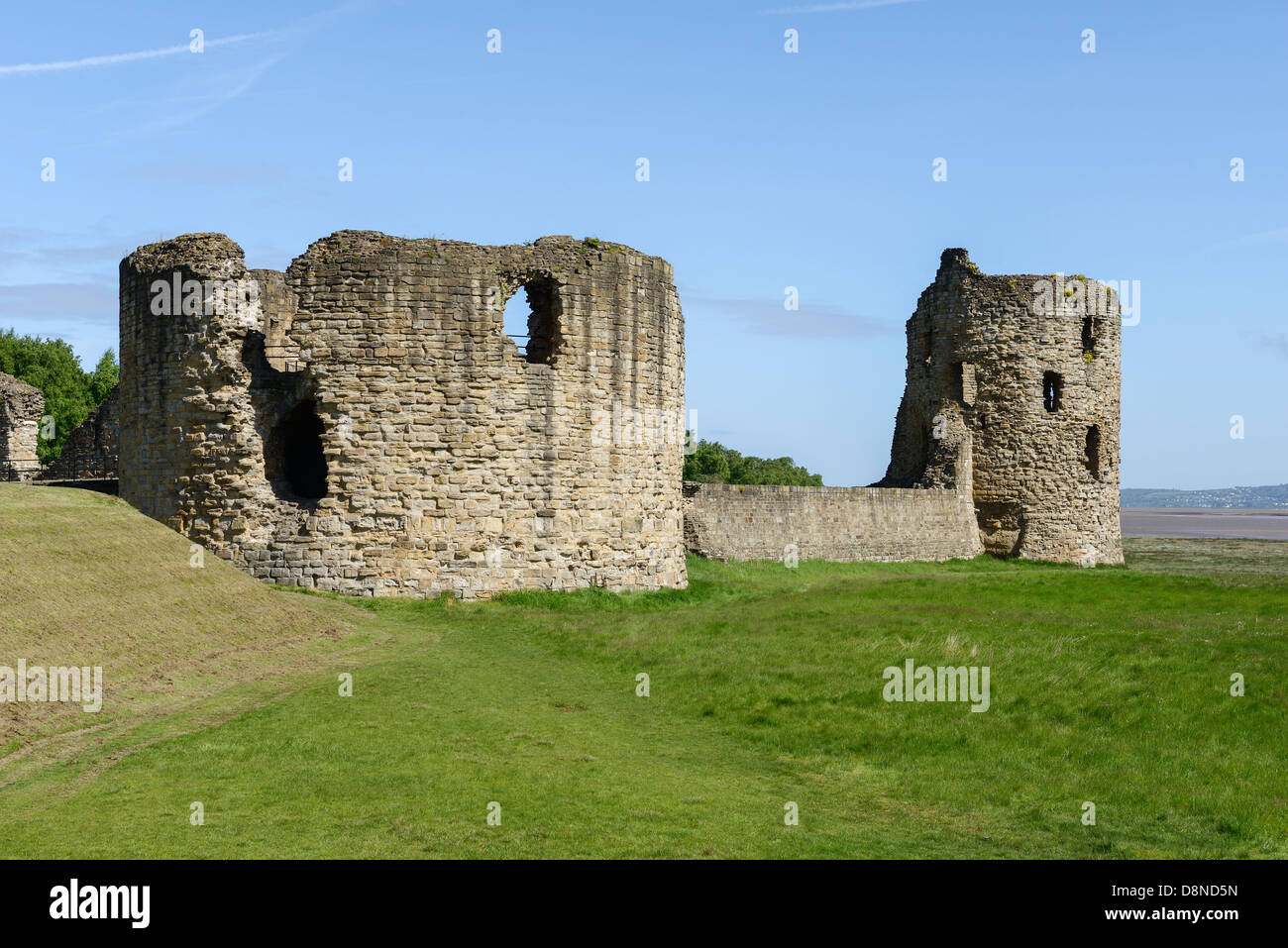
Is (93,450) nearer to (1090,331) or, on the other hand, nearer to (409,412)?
(409,412)

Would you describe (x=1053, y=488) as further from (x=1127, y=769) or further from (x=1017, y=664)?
(x=1127, y=769)

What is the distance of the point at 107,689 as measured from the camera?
1257 cm

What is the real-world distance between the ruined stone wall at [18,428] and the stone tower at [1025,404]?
24282 millimetres

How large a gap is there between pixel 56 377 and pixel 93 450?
3145cm

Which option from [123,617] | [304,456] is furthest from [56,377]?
[123,617]

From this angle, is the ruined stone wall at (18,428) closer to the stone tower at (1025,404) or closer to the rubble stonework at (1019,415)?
the rubble stonework at (1019,415)

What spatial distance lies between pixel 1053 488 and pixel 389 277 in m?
23.5

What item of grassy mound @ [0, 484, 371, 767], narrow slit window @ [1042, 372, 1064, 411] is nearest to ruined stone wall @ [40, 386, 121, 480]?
grassy mound @ [0, 484, 371, 767]

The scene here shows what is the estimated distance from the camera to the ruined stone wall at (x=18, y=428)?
30.8 metres

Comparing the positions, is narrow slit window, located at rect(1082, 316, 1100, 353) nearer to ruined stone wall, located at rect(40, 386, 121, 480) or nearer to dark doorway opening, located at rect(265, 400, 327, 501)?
dark doorway opening, located at rect(265, 400, 327, 501)

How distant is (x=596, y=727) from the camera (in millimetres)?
12859

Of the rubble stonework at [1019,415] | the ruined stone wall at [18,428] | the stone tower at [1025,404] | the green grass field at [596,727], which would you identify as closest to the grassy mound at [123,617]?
the green grass field at [596,727]

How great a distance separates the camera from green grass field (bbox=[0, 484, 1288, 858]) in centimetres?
891
